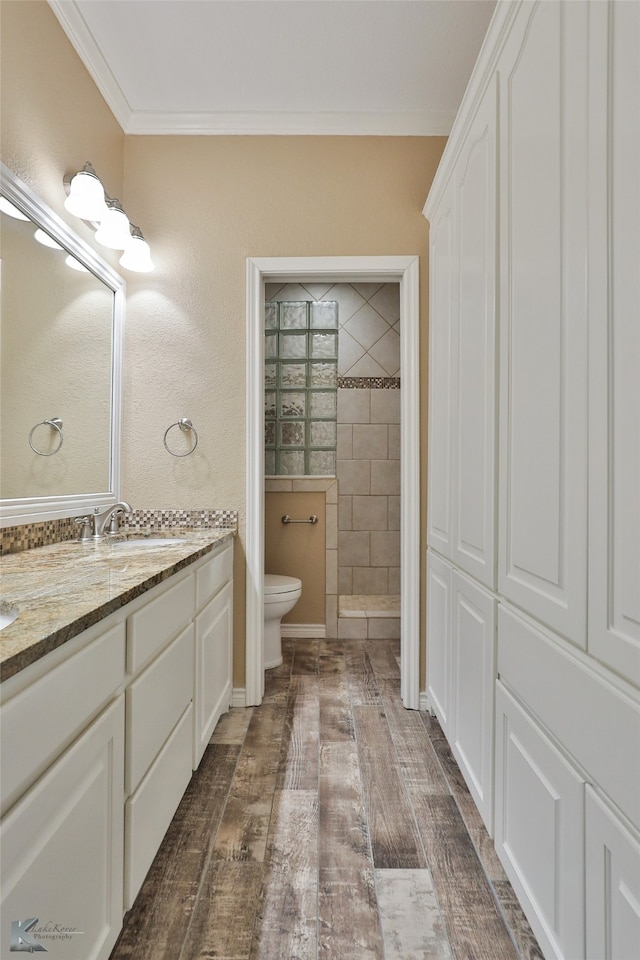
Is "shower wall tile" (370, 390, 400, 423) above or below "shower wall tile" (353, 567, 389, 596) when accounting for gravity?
above

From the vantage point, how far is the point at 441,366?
2070 mm

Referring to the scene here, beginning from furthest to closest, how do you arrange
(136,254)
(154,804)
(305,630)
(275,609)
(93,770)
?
(305,630), (275,609), (136,254), (154,804), (93,770)

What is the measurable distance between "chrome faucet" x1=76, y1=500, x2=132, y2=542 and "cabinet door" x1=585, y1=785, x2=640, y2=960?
1798mm

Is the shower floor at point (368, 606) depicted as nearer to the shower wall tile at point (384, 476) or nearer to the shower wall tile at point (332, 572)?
the shower wall tile at point (332, 572)

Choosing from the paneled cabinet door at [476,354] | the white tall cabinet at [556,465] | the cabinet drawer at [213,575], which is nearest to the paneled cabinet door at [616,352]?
the white tall cabinet at [556,465]

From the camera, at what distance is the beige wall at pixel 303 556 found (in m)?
3.50

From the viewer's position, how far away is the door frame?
2.38 metres

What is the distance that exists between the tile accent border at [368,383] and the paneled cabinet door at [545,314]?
2492 millimetres

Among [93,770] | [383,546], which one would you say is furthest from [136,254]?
[383,546]

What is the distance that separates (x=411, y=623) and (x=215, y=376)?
4.87 ft

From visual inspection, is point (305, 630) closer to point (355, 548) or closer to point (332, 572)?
point (332, 572)

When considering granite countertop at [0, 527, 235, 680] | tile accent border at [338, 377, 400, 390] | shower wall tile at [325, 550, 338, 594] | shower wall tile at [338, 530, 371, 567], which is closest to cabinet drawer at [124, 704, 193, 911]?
granite countertop at [0, 527, 235, 680]

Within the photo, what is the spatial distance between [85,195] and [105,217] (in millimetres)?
168

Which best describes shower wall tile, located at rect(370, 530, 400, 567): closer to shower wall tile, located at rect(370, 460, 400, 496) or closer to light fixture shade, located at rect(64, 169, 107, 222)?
Result: shower wall tile, located at rect(370, 460, 400, 496)
